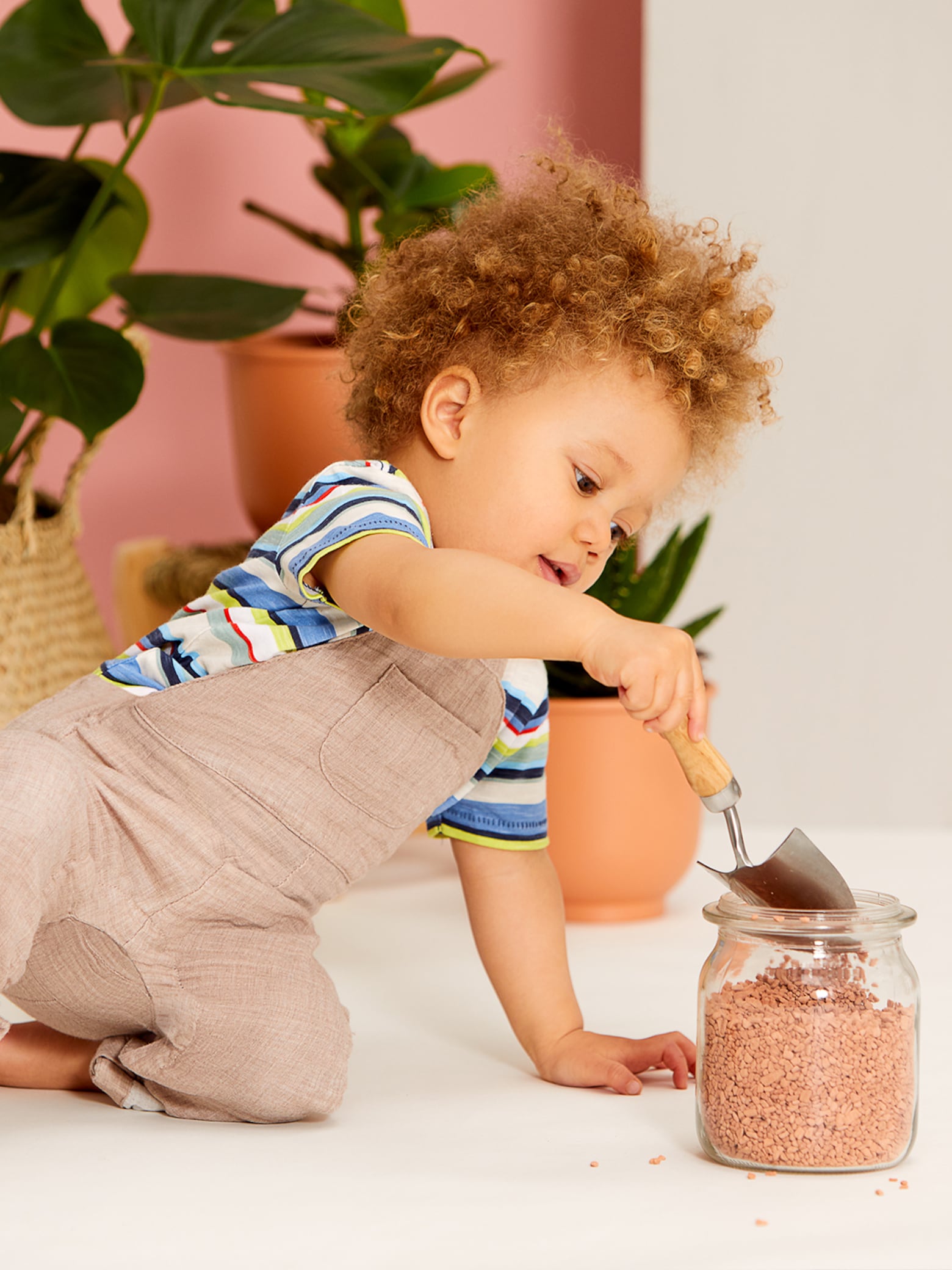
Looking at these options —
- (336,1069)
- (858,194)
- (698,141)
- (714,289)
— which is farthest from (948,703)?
(336,1069)

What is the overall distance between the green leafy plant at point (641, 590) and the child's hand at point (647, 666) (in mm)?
633

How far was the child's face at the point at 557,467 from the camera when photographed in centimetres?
85

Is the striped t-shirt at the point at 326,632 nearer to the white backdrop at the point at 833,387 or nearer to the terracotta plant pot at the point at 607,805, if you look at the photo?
the terracotta plant pot at the point at 607,805

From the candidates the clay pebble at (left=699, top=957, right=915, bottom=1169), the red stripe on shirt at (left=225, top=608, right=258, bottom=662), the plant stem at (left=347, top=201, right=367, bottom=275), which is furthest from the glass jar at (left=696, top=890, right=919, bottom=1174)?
the plant stem at (left=347, top=201, right=367, bottom=275)

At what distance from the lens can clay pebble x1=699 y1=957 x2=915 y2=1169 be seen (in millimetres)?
705

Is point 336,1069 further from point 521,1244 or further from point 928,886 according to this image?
point 928,886

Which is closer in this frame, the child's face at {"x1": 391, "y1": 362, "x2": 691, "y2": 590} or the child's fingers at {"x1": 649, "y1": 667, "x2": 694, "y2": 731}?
the child's fingers at {"x1": 649, "y1": 667, "x2": 694, "y2": 731}

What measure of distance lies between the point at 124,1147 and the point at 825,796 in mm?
1320

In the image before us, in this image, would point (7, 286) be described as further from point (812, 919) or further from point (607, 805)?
point (812, 919)

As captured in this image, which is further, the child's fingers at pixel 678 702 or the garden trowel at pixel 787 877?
the garden trowel at pixel 787 877

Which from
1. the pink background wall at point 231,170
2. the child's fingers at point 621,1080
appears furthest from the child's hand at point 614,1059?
the pink background wall at point 231,170

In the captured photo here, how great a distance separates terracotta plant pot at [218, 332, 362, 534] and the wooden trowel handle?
833 mm

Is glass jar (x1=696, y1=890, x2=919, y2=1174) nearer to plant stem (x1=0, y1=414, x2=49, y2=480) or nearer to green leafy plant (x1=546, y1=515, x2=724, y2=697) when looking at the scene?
green leafy plant (x1=546, y1=515, x2=724, y2=697)

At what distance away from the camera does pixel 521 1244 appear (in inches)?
25.6
